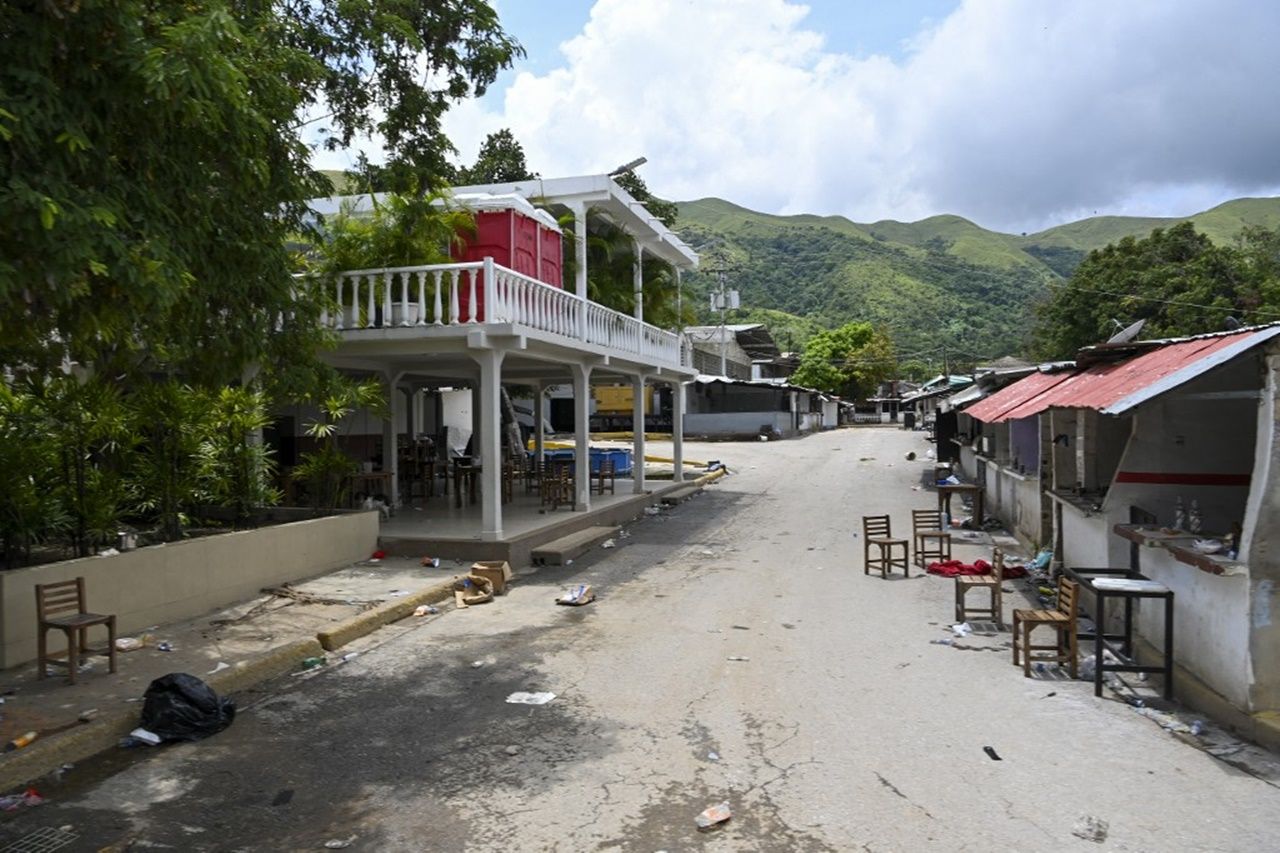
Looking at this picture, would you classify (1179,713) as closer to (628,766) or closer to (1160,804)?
(1160,804)

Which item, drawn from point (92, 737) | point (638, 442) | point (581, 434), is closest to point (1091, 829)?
point (92, 737)

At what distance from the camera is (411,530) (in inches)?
519

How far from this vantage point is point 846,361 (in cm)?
7444

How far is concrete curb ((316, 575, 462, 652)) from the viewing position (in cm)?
796

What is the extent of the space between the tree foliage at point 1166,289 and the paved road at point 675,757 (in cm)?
3555

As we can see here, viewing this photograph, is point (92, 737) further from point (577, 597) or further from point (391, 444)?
point (391, 444)

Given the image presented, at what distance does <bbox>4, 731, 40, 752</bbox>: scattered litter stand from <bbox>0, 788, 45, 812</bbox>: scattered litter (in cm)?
37

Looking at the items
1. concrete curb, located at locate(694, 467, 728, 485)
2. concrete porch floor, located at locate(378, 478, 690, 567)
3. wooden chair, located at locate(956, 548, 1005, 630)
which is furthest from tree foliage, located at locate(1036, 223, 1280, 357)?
wooden chair, located at locate(956, 548, 1005, 630)

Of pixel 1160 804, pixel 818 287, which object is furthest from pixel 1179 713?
pixel 818 287

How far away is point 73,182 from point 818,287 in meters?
127

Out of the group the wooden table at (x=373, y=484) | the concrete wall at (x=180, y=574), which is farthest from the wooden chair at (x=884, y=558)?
the wooden table at (x=373, y=484)

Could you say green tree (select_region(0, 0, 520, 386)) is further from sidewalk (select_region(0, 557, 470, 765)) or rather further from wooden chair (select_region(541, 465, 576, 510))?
wooden chair (select_region(541, 465, 576, 510))

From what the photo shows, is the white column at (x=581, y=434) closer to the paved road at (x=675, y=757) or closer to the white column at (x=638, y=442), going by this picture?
the white column at (x=638, y=442)

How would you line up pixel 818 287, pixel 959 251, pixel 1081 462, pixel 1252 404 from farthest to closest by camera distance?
pixel 959 251
pixel 818 287
pixel 1081 462
pixel 1252 404
